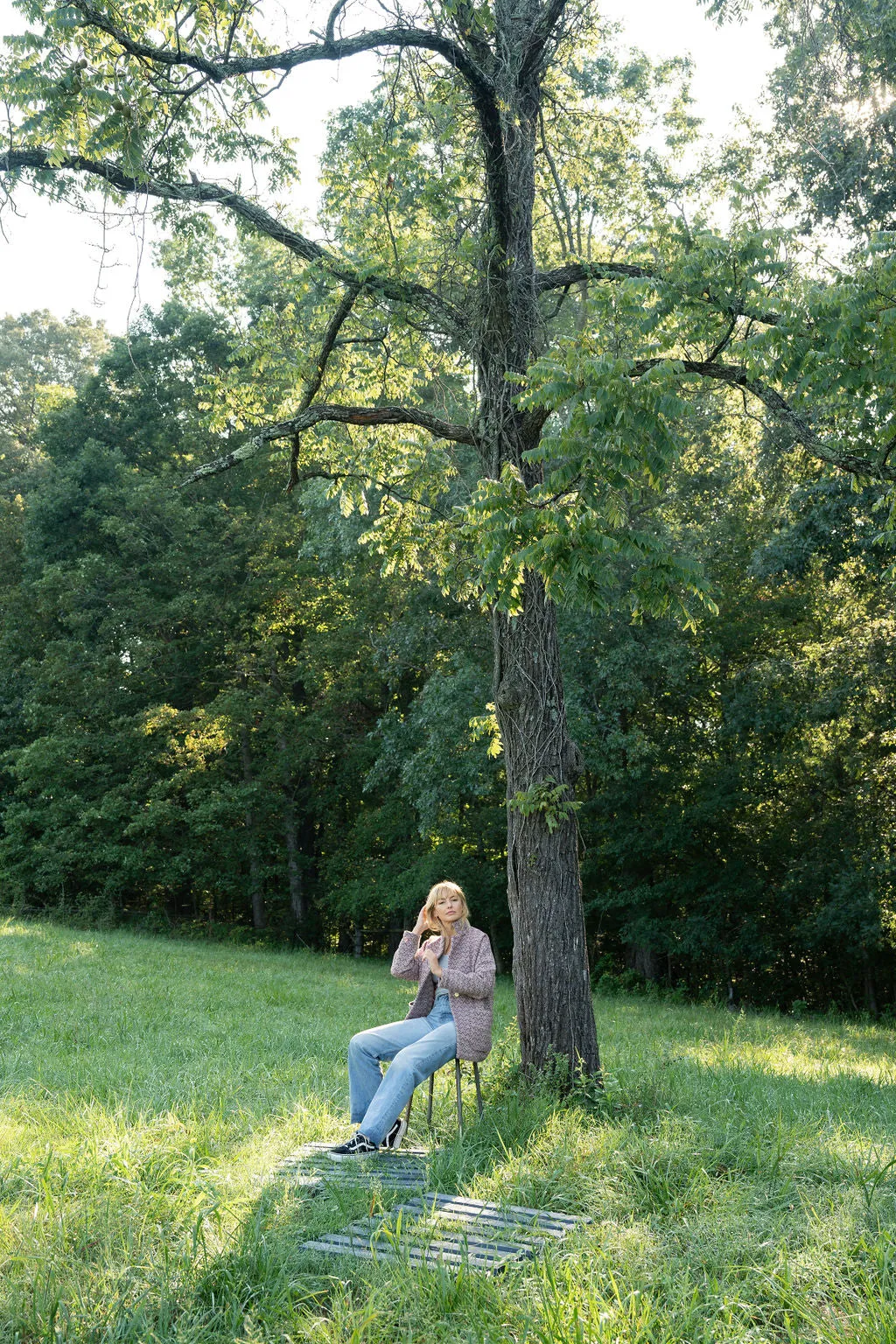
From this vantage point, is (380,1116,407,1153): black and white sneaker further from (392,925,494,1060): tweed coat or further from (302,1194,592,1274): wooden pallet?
(302,1194,592,1274): wooden pallet

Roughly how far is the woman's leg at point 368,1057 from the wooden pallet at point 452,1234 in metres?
1.29

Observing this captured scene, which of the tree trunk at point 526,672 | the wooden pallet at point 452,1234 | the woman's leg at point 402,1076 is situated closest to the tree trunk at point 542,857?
the tree trunk at point 526,672

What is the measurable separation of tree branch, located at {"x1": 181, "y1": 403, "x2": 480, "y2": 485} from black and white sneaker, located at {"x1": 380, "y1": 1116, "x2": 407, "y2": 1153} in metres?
3.49

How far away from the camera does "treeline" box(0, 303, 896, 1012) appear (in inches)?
630

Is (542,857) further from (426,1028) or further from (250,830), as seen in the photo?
(250,830)

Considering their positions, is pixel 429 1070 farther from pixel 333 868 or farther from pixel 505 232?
pixel 333 868

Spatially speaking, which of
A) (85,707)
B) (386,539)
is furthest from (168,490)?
(386,539)

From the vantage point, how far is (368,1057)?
17.7 ft

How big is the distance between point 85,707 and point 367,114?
13824mm

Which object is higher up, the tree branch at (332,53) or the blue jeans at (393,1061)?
the tree branch at (332,53)

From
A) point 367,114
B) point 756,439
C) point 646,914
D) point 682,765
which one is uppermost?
point 367,114

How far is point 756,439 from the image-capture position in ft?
45.5

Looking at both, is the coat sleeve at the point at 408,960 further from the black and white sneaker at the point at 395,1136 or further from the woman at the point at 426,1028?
the black and white sneaker at the point at 395,1136

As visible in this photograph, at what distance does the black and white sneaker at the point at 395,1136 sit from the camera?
489 cm
